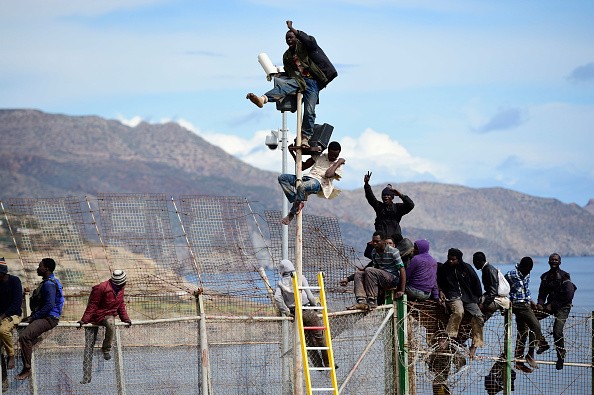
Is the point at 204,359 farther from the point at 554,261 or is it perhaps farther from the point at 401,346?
the point at 554,261

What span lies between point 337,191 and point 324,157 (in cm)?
56

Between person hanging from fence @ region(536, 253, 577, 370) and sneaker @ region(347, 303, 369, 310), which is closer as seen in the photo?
sneaker @ region(347, 303, 369, 310)

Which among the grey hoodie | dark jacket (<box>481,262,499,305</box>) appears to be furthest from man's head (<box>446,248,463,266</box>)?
the grey hoodie

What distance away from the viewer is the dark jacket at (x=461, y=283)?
701 inches

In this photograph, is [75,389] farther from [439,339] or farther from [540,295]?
[540,295]

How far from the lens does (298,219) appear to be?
616 inches

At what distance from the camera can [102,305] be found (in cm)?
1605

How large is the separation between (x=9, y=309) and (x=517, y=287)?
8.17 metres

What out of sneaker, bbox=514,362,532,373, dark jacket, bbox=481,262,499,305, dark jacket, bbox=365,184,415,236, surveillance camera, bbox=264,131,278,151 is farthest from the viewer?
surveillance camera, bbox=264,131,278,151

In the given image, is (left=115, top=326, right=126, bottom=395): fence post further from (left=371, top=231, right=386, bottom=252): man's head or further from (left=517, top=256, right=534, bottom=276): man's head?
(left=517, top=256, right=534, bottom=276): man's head

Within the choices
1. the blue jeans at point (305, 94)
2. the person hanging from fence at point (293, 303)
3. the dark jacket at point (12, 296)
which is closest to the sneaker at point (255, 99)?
the blue jeans at point (305, 94)

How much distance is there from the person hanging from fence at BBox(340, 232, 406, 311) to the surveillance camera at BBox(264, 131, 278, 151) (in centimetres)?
549

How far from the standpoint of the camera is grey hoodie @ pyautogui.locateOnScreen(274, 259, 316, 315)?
1609 centimetres

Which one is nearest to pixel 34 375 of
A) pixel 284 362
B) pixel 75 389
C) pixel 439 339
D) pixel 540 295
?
pixel 75 389
